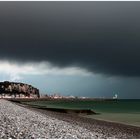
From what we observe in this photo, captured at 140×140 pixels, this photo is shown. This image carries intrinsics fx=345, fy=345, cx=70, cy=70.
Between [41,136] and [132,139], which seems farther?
[132,139]

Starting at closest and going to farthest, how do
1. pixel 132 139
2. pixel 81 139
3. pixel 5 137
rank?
pixel 5 137, pixel 81 139, pixel 132 139

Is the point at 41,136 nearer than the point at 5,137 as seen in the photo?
No

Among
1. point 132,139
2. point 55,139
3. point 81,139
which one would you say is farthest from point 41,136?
point 132,139

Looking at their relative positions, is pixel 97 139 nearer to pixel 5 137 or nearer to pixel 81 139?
pixel 81 139

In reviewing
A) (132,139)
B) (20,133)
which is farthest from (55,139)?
(132,139)

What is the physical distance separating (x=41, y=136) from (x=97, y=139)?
4.15 metres

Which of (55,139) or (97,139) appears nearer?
(55,139)

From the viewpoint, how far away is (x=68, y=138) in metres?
23.3

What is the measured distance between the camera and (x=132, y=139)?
2917 centimetres

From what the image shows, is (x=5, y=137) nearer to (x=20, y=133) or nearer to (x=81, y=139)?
(x=20, y=133)

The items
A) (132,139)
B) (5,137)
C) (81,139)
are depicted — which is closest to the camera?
(5,137)

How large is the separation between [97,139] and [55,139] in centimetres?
366

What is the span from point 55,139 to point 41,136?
1.29m

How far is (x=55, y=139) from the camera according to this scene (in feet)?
73.9
